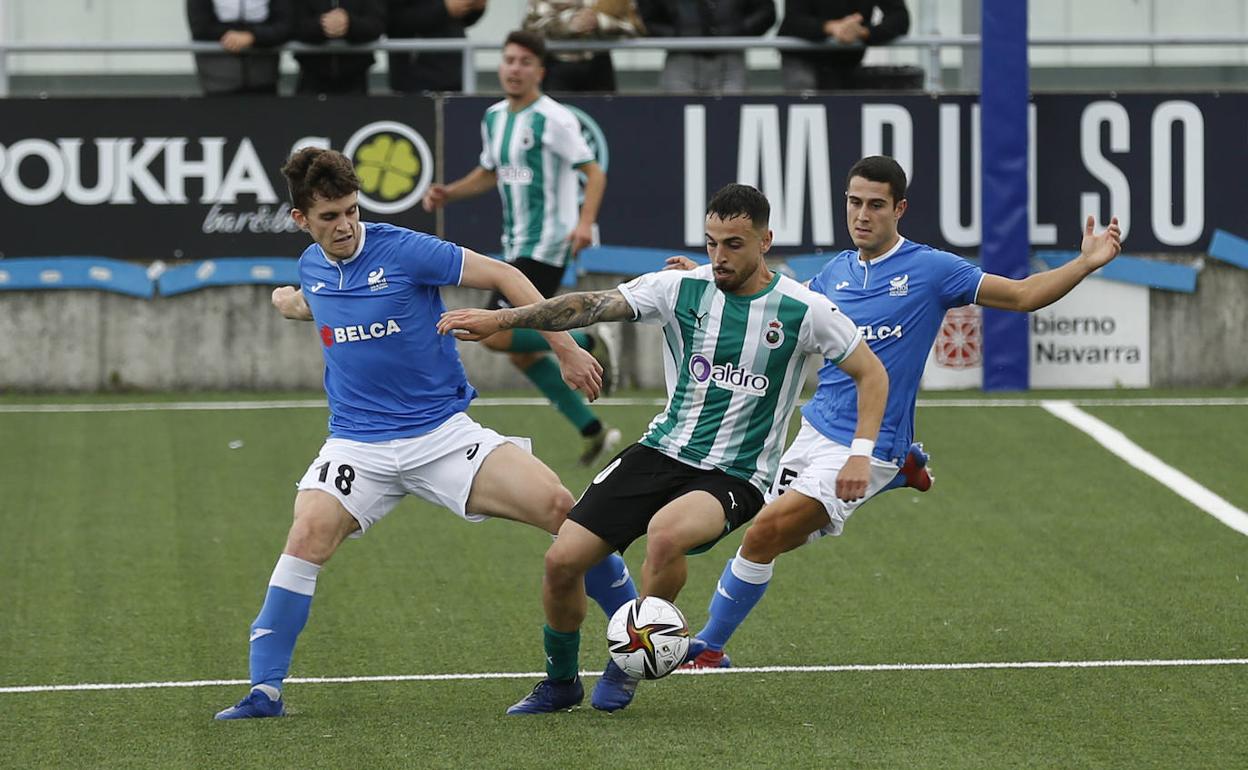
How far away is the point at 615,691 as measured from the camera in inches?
281

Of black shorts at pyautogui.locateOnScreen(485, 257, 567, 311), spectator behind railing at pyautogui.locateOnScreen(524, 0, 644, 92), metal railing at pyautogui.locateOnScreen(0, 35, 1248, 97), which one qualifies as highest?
spectator behind railing at pyautogui.locateOnScreen(524, 0, 644, 92)

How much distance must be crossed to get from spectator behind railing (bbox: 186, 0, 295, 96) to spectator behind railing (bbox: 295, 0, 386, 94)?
0.58 feet

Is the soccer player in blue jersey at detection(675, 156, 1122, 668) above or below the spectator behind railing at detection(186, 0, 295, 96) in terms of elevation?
below

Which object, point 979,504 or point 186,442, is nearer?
point 979,504

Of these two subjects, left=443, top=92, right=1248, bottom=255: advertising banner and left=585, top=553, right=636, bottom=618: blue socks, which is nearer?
left=585, top=553, right=636, bottom=618: blue socks

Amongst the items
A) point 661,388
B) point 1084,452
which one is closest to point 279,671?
point 1084,452

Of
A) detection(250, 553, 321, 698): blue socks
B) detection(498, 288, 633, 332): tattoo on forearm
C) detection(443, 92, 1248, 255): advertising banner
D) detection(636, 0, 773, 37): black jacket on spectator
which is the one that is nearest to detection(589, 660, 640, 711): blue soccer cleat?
detection(250, 553, 321, 698): blue socks

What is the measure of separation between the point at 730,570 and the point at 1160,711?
1.72 meters

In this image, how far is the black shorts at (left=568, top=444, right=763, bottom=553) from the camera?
23.1ft

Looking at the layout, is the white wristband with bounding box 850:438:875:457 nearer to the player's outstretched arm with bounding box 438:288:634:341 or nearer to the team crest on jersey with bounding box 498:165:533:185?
the player's outstretched arm with bounding box 438:288:634:341

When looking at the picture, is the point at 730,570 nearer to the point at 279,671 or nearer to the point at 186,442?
the point at 279,671

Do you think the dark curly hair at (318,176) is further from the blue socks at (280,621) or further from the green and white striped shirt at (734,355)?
the blue socks at (280,621)

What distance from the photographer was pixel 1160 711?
7.03 meters

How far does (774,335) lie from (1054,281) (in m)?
1.19
